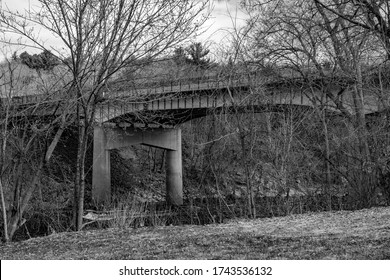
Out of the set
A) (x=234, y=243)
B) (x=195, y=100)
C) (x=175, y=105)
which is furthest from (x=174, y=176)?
(x=234, y=243)

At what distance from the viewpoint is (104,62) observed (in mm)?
9961

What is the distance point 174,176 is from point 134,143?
13.0 ft

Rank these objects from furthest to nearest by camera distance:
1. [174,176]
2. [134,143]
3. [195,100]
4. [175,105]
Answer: [174,176]
[134,143]
[175,105]
[195,100]

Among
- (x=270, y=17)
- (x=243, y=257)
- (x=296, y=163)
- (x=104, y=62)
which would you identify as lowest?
(x=243, y=257)

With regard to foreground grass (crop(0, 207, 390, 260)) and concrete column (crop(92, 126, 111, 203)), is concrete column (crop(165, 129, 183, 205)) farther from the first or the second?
foreground grass (crop(0, 207, 390, 260))

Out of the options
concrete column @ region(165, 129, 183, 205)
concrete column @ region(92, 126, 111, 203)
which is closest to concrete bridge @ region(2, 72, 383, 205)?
concrete column @ region(92, 126, 111, 203)

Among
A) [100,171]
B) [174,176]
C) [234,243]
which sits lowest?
[234,243]

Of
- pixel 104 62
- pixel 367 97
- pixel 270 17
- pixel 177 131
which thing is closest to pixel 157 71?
pixel 104 62

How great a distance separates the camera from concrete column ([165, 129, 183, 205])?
1414 inches

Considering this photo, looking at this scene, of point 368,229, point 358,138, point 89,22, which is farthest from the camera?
point 358,138

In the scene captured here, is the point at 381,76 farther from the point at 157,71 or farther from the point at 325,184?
the point at 157,71

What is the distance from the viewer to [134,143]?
4028 centimetres

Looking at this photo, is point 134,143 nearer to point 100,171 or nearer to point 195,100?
point 100,171

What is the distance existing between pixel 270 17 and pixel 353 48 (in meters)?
2.59
